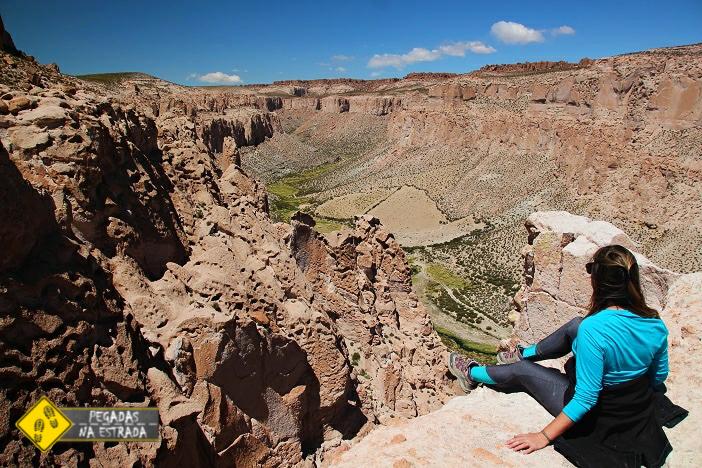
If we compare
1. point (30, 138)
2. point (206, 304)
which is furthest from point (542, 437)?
point (30, 138)

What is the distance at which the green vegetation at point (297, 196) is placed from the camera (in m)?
59.6

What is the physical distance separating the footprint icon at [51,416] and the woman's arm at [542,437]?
438cm

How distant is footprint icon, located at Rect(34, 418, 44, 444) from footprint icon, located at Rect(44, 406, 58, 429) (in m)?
0.08

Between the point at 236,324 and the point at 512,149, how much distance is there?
62.7m

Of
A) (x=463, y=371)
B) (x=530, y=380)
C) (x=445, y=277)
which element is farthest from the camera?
(x=445, y=277)

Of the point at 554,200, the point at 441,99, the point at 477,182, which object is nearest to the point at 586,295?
the point at 554,200

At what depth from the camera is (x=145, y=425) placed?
4.55 metres

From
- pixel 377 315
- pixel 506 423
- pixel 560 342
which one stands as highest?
pixel 560 342

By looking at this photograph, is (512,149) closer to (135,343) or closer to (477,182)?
(477,182)
